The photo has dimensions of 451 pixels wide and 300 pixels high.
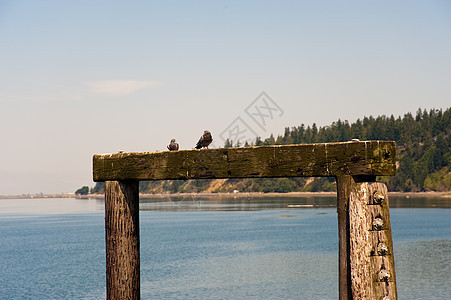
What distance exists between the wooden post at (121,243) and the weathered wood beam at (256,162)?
29 centimetres

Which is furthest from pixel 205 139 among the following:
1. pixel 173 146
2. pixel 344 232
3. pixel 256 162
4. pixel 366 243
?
pixel 366 243

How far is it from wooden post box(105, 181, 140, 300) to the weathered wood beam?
29 centimetres

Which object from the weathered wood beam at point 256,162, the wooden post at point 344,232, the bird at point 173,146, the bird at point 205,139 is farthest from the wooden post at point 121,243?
the wooden post at point 344,232

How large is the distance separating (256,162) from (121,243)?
240 centimetres

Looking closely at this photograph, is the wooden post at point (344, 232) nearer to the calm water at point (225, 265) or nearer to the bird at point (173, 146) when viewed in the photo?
the bird at point (173, 146)

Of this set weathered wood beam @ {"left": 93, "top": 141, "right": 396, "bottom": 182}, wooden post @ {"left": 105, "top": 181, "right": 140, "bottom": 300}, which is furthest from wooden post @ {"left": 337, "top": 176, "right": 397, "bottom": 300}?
wooden post @ {"left": 105, "top": 181, "right": 140, "bottom": 300}

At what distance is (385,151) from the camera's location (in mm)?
6996

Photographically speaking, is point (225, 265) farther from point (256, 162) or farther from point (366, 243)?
point (366, 243)

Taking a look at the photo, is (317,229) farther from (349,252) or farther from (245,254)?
(349,252)

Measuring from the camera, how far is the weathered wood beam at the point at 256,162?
7.01 metres

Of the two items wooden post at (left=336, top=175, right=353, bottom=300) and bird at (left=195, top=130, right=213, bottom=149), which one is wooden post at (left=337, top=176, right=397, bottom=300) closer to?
wooden post at (left=336, top=175, right=353, bottom=300)

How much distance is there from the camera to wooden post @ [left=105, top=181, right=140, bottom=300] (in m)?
7.93

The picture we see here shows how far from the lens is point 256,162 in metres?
7.38

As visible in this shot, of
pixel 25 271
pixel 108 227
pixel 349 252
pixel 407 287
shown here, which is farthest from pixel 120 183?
pixel 25 271
